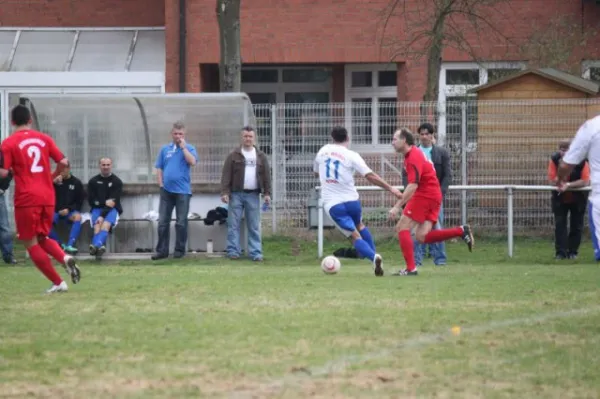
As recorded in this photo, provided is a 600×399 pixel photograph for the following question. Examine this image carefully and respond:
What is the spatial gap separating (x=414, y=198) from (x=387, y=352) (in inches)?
309

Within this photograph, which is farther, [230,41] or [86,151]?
[230,41]

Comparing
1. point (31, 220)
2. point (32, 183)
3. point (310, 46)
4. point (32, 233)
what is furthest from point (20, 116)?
point (310, 46)

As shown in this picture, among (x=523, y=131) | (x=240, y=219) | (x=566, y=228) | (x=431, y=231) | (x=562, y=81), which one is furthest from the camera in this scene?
(x=523, y=131)

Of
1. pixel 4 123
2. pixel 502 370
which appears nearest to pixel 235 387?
pixel 502 370

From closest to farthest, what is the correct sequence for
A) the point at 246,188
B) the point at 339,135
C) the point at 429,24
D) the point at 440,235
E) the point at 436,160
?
1. the point at 440,235
2. the point at 339,135
3. the point at 436,160
4. the point at 246,188
5. the point at 429,24

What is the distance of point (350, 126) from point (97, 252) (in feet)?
17.4

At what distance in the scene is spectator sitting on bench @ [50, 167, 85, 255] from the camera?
22.4m

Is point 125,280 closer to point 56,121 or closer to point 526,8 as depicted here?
point 56,121

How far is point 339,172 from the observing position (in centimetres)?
1742

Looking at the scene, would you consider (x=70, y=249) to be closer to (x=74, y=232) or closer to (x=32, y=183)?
(x=74, y=232)

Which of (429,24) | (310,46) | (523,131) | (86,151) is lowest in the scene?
(86,151)

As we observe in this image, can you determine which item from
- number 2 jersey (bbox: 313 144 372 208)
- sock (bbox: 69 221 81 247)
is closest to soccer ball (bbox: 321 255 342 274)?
number 2 jersey (bbox: 313 144 372 208)

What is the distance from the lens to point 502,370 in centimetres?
829

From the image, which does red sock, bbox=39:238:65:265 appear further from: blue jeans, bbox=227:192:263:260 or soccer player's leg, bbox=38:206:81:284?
blue jeans, bbox=227:192:263:260
